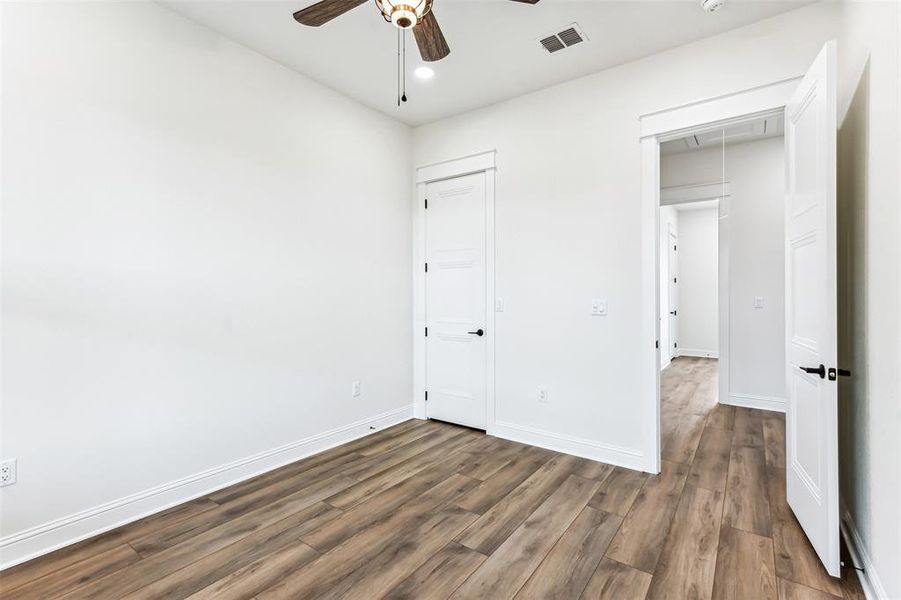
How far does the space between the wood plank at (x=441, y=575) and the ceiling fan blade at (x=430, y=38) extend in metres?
2.47

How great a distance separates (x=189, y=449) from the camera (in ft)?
8.46

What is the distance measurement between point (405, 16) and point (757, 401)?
502 centimetres

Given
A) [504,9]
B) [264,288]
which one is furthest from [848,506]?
[264,288]

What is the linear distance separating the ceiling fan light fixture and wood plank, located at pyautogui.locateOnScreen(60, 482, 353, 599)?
8.33 ft

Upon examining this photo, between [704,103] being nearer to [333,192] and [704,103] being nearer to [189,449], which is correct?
[333,192]

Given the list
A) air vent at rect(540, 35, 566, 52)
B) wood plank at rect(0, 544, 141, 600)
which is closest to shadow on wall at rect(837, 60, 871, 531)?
air vent at rect(540, 35, 566, 52)

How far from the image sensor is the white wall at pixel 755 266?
4.45m

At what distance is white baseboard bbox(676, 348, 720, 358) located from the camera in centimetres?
790

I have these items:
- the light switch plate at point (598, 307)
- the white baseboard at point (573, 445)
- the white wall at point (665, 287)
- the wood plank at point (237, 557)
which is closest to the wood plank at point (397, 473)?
the wood plank at point (237, 557)

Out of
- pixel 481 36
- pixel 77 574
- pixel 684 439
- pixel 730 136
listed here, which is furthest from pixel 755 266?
pixel 77 574

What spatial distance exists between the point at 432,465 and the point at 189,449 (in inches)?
62.7

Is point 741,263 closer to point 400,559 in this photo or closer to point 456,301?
point 456,301

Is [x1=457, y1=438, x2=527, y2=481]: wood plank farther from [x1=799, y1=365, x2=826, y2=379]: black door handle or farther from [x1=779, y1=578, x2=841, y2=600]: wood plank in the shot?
[x1=799, y1=365, x2=826, y2=379]: black door handle

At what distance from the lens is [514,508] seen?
8.11ft
